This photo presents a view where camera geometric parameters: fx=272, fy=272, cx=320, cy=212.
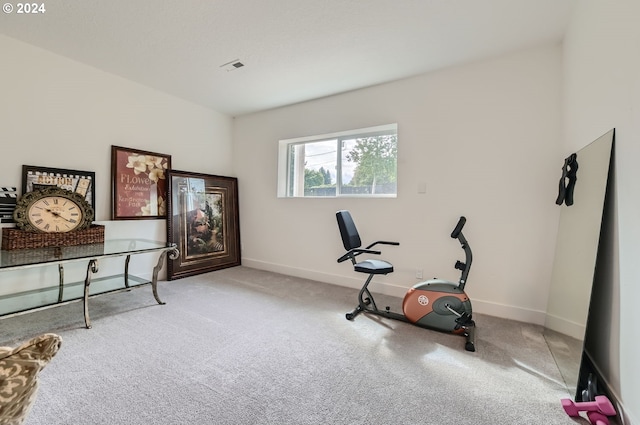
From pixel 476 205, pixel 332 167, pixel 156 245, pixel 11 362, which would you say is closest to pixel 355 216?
pixel 332 167

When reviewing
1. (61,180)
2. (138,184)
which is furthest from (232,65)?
(61,180)

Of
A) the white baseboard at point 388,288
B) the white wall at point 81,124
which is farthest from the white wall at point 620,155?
the white wall at point 81,124

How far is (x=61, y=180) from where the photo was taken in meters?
2.79

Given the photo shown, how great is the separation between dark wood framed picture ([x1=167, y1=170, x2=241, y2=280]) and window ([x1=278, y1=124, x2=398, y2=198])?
0.95 metres

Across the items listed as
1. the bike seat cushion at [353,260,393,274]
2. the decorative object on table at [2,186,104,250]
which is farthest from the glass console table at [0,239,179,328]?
the bike seat cushion at [353,260,393,274]

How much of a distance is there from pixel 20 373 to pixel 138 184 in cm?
336

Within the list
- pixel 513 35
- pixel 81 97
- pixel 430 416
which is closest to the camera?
pixel 430 416

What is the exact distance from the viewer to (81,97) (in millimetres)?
2941

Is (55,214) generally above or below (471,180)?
below

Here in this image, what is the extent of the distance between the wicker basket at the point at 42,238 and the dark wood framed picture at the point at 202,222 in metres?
0.92

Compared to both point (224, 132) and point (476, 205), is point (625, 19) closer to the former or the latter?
point (476, 205)

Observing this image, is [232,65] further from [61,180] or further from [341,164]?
[61,180]

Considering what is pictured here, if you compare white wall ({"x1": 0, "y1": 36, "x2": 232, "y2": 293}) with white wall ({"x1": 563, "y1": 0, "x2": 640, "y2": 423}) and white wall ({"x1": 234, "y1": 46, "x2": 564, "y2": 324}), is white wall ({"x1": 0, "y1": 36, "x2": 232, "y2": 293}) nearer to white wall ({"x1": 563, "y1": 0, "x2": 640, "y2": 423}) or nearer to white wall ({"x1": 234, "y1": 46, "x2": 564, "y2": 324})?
white wall ({"x1": 234, "y1": 46, "x2": 564, "y2": 324})

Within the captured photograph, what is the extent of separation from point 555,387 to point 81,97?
15.6 ft
